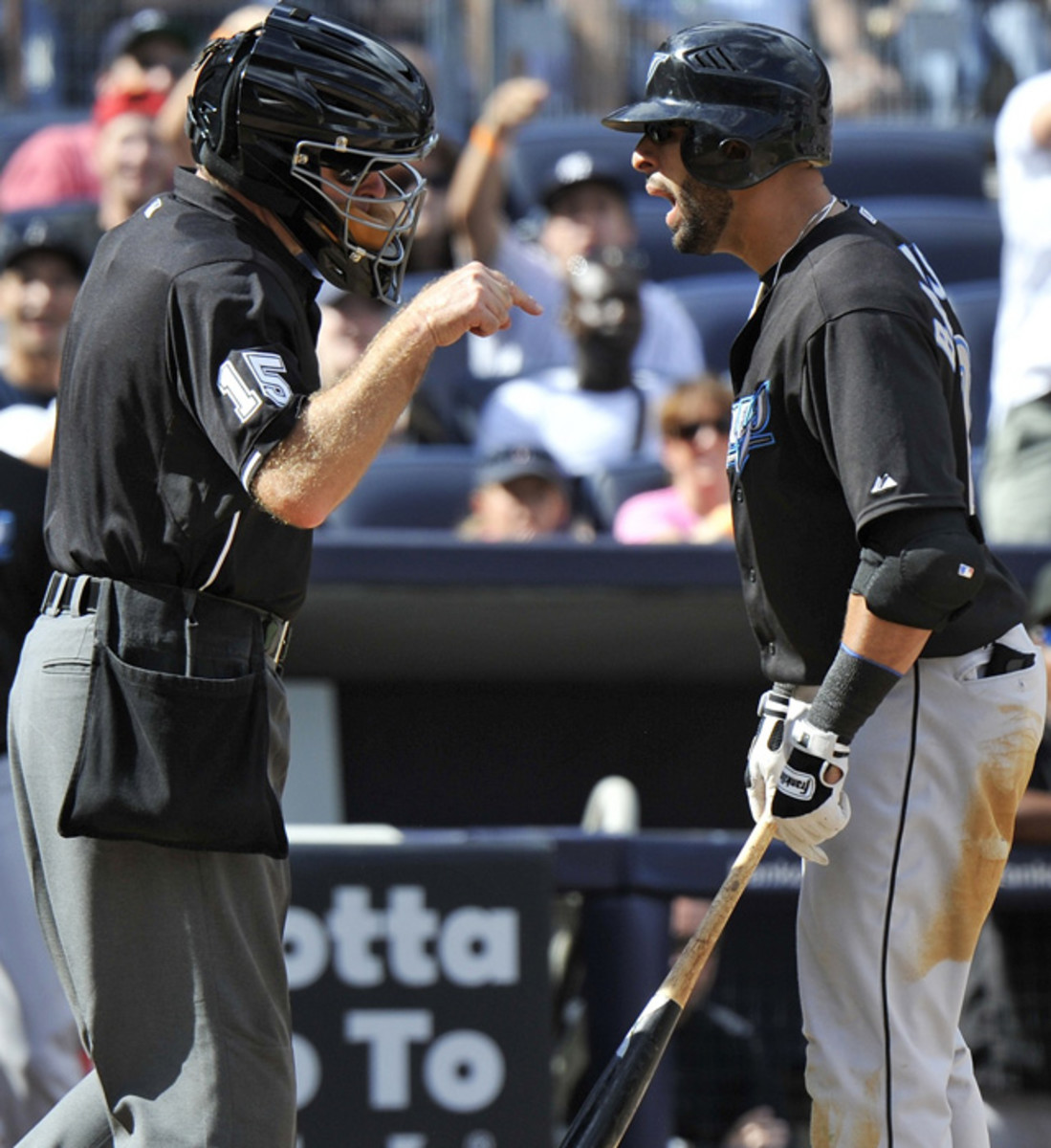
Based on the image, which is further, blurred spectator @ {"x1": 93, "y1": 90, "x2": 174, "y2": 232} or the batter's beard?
blurred spectator @ {"x1": 93, "y1": 90, "x2": 174, "y2": 232}

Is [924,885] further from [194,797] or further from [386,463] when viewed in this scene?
[386,463]

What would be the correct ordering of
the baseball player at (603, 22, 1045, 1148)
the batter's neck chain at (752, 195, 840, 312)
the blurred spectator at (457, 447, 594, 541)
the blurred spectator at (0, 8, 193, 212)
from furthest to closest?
the blurred spectator at (0, 8, 193, 212)
the blurred spectator at (457, 447, 594, 541)
the batter's neck chain at (752, 195, 840, 312)
the baseball player at (603, 22, 1045, 1148)

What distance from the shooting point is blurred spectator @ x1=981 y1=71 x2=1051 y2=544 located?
4.90 meters

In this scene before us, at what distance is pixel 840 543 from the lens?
2746 millimetres

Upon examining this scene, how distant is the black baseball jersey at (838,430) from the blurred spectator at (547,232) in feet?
14.2

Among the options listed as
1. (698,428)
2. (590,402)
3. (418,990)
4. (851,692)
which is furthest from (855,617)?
(590,402)

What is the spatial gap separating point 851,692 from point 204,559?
3.06 feet

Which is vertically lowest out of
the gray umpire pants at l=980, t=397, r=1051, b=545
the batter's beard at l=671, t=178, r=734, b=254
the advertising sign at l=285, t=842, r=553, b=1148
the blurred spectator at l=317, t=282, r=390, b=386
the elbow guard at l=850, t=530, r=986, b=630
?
the advertising sign at l=285, t=842, r=553, b=1148

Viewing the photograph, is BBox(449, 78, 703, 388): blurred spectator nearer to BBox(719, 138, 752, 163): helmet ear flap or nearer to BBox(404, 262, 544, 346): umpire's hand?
BBox(719, 138, 752, 163): helmet ear flap

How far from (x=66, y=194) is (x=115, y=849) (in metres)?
5.66

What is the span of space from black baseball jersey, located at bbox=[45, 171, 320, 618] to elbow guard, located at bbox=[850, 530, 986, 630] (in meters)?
0.83

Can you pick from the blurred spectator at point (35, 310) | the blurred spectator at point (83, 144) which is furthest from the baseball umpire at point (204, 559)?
the blurred spectator at point (83, 144)

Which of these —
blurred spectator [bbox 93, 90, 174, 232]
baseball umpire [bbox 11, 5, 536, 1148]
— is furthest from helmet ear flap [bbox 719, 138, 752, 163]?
blurred spectator [bbox 93, 90, 174, 232]

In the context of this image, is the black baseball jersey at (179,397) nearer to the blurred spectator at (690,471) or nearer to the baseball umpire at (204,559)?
the baseball umpire at (204,559)
